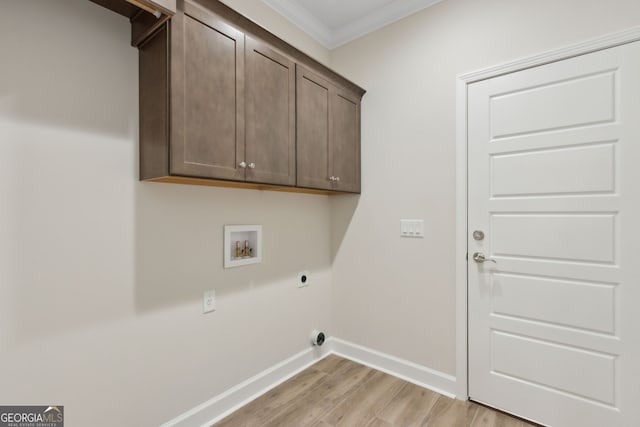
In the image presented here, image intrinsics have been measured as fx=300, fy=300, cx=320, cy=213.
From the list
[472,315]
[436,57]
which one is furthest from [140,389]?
[436,57]

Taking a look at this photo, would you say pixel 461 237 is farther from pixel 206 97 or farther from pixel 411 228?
pixel 206 97

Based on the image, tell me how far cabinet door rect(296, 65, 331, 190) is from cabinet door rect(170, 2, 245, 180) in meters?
0.45

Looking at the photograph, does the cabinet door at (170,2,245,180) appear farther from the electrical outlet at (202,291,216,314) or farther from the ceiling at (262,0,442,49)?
the ceiling at (262,0,442,49)

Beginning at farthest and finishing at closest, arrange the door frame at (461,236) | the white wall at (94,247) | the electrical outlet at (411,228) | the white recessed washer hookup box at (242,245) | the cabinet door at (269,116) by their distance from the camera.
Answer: the electrical outlet at (411,228) → the door frame at (461,236) → the white recessed washer hookup box at (242,245) → the cabinet door at (269,116) → the white wall at (94,247)

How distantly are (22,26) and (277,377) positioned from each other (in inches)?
91.6

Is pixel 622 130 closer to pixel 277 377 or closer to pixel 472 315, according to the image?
pixel 472 315

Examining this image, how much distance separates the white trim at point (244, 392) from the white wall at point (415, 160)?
454mm

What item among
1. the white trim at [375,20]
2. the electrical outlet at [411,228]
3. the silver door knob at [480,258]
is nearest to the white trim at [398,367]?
the silver door knob at [480,258]

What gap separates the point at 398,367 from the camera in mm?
2291

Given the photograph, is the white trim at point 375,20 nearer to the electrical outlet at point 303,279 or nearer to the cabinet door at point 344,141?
the cabinet door at point 344,141

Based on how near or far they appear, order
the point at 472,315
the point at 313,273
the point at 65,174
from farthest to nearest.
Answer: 1. the point at 313,273
2. the point at 472,315
3. the point at 65,174

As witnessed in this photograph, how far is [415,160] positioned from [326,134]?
69cm

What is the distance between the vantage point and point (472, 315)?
1970 millimetres

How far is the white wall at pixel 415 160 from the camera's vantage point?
1.88m
